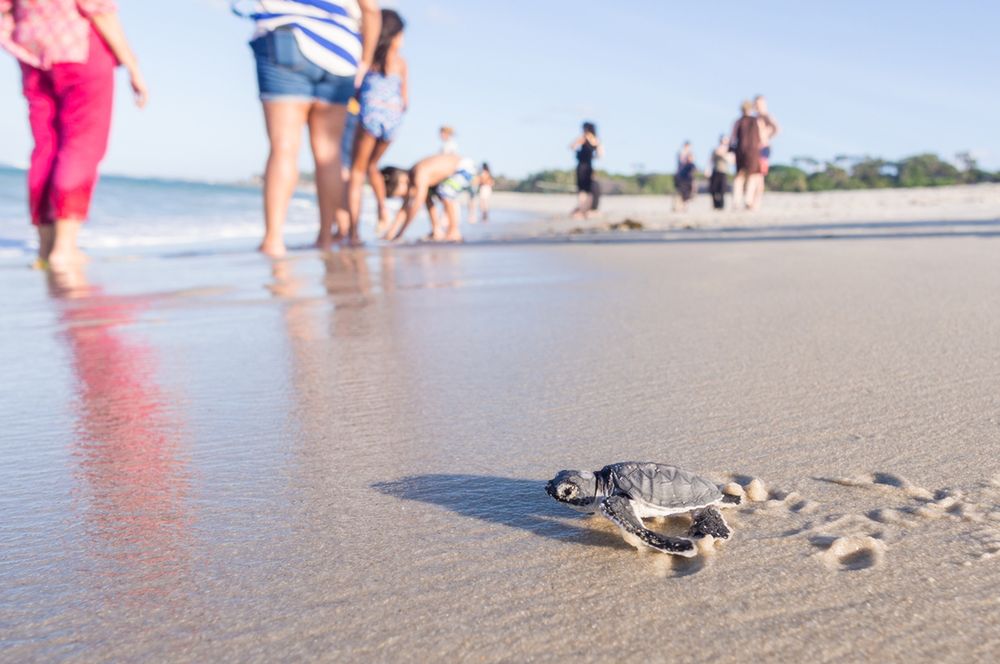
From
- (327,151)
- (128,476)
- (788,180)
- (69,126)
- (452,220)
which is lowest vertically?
(128,476)

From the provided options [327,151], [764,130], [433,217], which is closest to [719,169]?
[764,130]

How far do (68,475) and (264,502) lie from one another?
1.07 feet

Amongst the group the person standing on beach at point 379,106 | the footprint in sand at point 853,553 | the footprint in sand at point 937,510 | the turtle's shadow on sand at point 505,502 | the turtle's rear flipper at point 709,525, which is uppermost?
the person standing on beach at point 379,106

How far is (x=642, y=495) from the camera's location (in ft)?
3.11

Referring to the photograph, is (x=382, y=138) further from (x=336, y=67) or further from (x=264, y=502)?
(x=264, y=502)

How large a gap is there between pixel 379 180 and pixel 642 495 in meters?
8.73

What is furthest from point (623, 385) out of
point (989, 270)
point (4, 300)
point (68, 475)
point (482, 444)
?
point (4, 300)

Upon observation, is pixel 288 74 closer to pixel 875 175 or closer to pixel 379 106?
pixel 379 106

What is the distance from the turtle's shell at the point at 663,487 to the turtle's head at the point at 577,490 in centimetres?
2

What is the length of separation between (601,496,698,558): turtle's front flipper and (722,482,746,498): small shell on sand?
0.16 metres

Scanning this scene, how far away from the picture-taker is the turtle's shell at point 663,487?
949 mm

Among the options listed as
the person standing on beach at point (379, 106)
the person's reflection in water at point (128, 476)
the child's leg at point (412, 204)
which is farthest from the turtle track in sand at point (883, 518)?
the child's leg at point (412, 204)

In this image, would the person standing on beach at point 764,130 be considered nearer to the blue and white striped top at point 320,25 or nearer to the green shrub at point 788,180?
the blue and white striped top at point 320,25

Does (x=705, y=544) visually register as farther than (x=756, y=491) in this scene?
No
